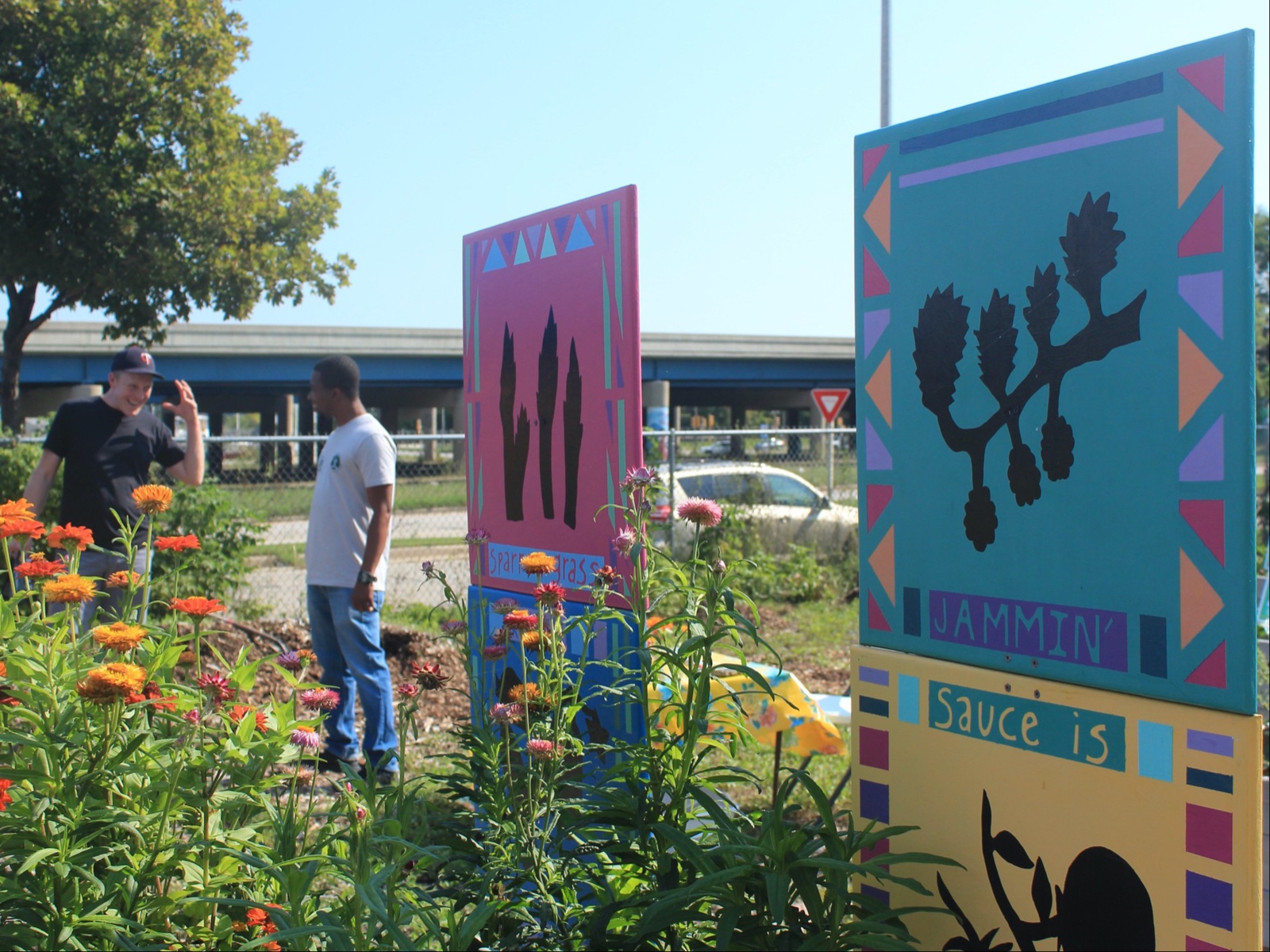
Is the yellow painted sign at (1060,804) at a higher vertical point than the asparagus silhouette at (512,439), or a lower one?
lower

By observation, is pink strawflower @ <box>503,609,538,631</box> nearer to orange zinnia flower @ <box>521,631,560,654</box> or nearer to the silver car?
orange zinnia flower @ <box>521,631,560,654</box>

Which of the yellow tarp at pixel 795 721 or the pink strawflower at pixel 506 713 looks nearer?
the pink strawflower at pixel 506 713

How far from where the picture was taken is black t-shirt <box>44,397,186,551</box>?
456cm

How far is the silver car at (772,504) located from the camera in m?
10.6

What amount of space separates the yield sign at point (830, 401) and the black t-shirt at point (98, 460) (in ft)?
31.0

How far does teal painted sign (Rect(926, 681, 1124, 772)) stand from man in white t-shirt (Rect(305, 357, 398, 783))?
3015mm

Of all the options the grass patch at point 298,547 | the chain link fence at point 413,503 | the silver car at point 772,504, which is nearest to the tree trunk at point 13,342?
the chain link fence at point 413,503

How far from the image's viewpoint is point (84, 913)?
5.53 ft

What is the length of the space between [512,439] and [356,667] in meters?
1.62

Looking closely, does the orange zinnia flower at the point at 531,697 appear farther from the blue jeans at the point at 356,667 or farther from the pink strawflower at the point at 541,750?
the blue jeans at the point at 356,667

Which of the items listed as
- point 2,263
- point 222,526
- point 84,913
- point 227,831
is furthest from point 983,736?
point 2,263

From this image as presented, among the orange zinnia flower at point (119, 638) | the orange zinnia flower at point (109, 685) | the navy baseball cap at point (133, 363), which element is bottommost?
the orange zinnia flower at point (109, 685)

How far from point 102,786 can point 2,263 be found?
11.5 meters

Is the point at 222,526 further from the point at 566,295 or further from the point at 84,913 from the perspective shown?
the point at 84,913
